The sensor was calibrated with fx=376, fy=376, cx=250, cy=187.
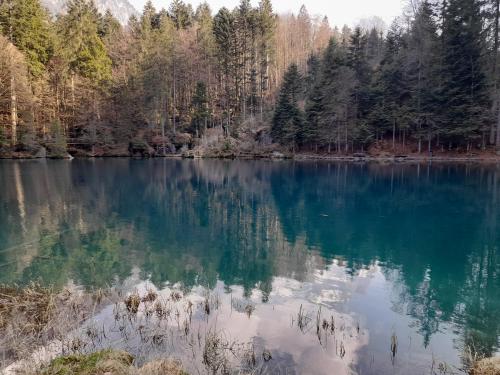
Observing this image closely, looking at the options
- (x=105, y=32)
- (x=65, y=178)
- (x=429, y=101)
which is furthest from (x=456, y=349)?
(x=105, y=32)

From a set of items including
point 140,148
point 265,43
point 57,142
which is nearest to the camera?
point 57,142

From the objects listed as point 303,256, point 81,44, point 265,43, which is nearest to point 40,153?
point 81,44

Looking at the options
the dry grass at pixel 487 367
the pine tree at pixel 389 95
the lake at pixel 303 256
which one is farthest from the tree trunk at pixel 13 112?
the dry grass at pixel 487 367

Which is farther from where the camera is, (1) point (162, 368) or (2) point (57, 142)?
(2) point (57, 142)

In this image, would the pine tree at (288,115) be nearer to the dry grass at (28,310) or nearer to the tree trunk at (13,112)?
the tree trunk at (13,112)

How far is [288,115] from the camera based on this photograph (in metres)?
55.8

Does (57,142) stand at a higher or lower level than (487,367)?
higher

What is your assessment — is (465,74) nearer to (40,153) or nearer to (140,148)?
(140,148)

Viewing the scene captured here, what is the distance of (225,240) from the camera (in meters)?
15.6

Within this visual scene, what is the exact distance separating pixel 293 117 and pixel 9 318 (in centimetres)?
5066

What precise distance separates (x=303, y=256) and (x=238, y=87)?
56.9 meters

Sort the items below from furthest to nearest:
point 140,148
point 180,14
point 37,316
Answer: point 180,14
point 140,148
point 37,316

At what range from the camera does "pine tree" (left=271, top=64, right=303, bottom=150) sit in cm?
5519

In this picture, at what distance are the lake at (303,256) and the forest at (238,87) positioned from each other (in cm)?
2437
